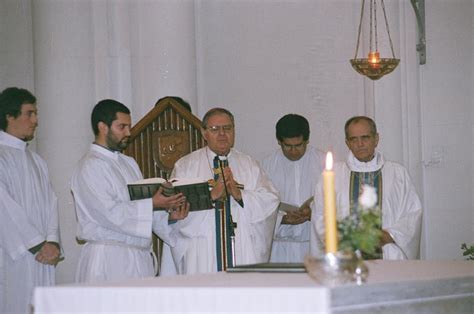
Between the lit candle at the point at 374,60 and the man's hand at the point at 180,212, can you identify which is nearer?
the man's hand at the point at 180,212

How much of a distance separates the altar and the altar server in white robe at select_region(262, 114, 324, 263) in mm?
4470

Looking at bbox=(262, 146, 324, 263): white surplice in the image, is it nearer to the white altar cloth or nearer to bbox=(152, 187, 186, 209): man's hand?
bbox=(152, 187, 186, 209): man's hand

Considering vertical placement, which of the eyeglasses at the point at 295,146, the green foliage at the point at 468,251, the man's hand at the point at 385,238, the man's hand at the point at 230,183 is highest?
the eyeglasses at the point at 295,146

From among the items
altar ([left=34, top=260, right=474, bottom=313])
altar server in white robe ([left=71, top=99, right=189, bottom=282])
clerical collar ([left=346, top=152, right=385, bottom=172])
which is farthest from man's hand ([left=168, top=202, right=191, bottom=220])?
altar ([left=34, top=260, right=474, bottom=313])

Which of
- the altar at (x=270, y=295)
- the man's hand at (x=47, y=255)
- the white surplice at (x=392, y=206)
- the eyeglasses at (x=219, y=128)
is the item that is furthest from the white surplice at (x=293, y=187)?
the altar at (x=270, y=295)

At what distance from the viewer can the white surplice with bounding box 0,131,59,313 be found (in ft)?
24.8

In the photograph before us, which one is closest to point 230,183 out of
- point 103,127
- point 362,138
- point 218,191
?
point 218,191

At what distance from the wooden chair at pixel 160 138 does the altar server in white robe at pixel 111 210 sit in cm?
115

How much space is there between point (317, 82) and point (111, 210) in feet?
12.8

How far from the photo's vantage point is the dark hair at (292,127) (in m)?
9.33

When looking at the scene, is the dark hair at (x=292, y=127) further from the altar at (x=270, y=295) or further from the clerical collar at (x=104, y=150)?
the altar at (x=270, y=295)

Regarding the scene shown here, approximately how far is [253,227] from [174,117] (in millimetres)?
1342

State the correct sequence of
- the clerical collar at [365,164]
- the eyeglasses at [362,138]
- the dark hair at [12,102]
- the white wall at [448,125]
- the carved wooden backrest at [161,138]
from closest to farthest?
the dark hair at [12,102]
the eyeglasses at [362,138]
the clerical collar at [365,164]
the carved wooden backrest at [161,138]
the white wall at [448,125]

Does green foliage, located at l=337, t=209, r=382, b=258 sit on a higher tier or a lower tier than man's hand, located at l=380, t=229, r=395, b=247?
higher
